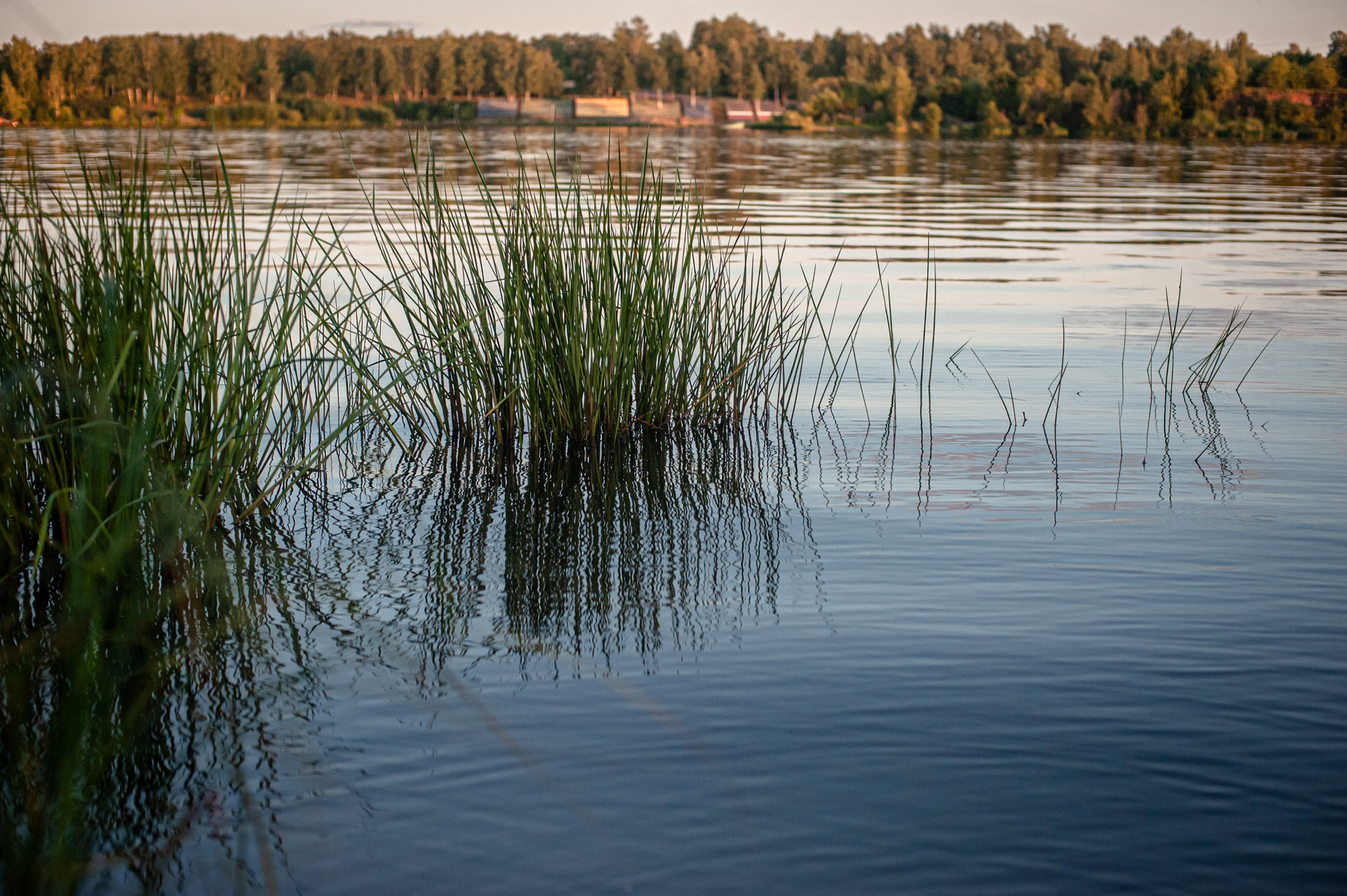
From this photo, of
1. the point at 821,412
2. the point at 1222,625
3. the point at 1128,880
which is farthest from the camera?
the point at 821,412

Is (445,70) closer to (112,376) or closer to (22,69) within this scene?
(22,69)

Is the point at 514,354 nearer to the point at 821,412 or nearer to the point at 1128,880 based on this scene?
the point at 821,412

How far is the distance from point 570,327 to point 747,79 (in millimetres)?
140470

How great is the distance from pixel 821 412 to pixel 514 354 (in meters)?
1.97

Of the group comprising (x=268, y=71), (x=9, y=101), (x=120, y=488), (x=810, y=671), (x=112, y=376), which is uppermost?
(x=268, y=71)

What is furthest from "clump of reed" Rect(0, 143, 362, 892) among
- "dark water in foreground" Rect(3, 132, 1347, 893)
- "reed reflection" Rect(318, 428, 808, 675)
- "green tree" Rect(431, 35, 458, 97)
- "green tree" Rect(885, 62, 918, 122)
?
"green tree" Rect(431, 35, 458, 97)

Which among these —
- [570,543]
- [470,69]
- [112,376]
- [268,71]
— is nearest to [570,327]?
[570,543]

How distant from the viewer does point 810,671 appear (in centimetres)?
289

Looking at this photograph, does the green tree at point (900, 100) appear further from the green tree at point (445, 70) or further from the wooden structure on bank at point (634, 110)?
the green tree at point (445, 70)

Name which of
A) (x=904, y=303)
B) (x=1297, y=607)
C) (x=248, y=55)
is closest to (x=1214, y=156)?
(x=904, y=303)

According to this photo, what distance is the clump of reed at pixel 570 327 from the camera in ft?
15.2

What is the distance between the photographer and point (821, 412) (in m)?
6.05

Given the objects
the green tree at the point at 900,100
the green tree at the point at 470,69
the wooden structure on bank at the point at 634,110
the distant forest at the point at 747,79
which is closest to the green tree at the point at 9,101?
the distant forest at the point at 747,79

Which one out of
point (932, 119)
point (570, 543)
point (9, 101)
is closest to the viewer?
point (9, 101)
